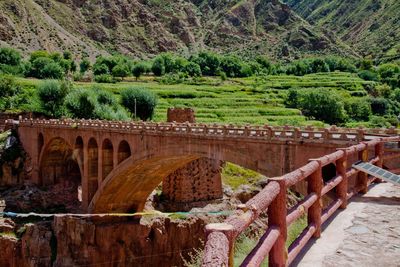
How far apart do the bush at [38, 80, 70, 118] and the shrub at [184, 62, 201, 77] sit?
56601 millimetres

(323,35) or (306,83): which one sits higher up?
(323,35)

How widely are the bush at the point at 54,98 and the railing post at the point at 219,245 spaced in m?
56.4

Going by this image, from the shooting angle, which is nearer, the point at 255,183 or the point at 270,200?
the point at 270,200

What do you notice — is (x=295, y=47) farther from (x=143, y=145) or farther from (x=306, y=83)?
(x=143, y=145)

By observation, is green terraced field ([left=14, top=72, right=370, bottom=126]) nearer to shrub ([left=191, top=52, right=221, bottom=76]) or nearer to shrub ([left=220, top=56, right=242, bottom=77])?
shrub ([left=220, top=56, right=242, bottom=77])

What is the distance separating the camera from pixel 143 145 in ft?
99.7

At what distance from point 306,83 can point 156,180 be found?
6734cm

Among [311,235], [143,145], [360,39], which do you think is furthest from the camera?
[360,39]

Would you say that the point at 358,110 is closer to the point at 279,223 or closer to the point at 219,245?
the point at 279,223

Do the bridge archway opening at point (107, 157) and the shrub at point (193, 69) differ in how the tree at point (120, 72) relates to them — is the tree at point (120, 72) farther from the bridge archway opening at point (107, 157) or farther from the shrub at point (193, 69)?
the bridge archway opening at point (107, 157)

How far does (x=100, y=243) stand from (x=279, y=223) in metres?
31.6

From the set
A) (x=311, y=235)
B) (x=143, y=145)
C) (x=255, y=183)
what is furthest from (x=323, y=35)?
(x=311, y=235)

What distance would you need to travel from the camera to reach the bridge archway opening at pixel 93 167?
36281 mm

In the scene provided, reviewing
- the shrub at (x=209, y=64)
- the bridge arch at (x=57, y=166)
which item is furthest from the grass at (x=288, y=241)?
the shrub at (x=209, y=64)
